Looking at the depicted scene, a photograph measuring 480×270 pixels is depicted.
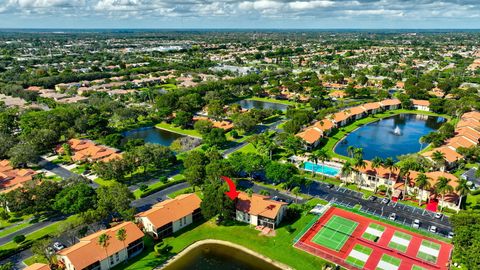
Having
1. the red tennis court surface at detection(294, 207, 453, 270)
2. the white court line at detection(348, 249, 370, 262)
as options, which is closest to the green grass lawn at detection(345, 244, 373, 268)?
the red tennis court surface at detection(294, 207, 453, 270)

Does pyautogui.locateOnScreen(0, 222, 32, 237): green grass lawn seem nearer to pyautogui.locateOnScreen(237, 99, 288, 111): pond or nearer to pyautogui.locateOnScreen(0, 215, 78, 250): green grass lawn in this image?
pyautogui.locateOnScreen(0, 215, 78, 250): green grass lawn

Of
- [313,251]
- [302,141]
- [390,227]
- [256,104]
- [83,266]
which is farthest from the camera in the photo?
[256,104]

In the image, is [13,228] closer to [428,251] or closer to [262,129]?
[428,251]

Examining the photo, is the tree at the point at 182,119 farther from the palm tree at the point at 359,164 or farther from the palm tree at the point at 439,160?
the palm tree at the point at 439,160

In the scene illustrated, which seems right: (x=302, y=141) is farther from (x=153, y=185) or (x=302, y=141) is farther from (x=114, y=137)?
(x=114, y=137)

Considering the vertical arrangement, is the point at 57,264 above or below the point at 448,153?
below

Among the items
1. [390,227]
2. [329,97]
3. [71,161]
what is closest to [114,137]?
[71,161]
